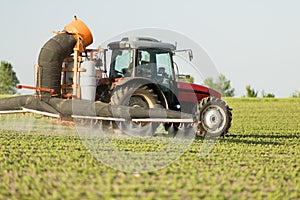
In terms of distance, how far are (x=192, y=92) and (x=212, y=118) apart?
109 centimetres

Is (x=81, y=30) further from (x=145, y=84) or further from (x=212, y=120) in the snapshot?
(x=212, y=120)

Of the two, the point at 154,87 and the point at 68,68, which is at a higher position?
the point at 68,68

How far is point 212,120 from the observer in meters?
10.7

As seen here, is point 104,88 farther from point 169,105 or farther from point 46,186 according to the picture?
point 46,186

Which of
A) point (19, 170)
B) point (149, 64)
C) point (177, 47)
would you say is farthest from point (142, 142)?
point (19, 170)

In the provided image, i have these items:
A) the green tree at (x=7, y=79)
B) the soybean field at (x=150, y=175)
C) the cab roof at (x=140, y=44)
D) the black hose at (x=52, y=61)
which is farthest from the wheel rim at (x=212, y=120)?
the green tree at (x=7, y=79)

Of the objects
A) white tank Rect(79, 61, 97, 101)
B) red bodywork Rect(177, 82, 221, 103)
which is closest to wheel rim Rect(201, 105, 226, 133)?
red bodywork Rect(177, 82, 221, 103)

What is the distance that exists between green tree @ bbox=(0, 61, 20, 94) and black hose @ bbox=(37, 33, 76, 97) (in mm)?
86921

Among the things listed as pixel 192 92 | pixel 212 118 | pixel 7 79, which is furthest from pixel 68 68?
pixel 7 79

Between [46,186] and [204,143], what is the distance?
17.1 feet

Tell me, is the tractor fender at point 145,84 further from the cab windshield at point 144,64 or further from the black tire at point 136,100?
the cab windshield at point 144,64

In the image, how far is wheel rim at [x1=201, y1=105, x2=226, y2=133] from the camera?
10.7 m

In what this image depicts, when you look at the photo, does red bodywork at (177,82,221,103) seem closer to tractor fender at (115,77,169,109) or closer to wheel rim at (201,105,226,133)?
tractor fender at (115,77,169,109)

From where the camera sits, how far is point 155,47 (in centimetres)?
1122
